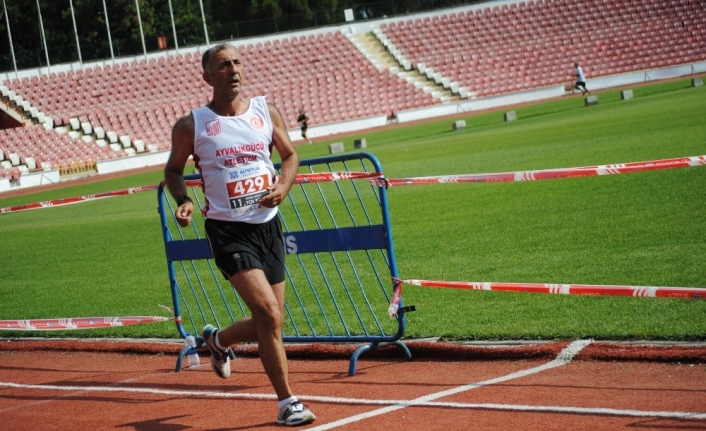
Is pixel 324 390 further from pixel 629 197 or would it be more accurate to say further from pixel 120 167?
pixel 120 167

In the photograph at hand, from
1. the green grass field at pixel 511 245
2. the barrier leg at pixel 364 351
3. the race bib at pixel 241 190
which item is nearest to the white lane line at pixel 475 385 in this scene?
the green grass field at pixel 511 245

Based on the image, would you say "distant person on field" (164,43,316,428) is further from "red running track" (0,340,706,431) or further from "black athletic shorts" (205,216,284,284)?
"red running track" (0,340,706,431)

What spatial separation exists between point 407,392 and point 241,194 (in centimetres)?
186

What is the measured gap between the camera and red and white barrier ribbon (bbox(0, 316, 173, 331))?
10609 millimetres

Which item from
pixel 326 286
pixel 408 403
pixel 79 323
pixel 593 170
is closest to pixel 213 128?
pixel 408 403

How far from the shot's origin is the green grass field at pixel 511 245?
9227mm

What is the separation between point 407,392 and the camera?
731 cm

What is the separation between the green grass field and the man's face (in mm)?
3164

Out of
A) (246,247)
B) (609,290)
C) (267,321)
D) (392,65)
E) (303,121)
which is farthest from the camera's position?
(392,65)

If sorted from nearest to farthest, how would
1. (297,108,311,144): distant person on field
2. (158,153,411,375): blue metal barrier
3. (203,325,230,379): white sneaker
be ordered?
1. (203,325,230,379): white sneaker
2. (158,153,411,375): blue metal barrier
3. (297,108,311,144): distant person on field

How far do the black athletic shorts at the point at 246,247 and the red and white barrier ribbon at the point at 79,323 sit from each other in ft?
11.5

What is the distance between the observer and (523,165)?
2159 cm

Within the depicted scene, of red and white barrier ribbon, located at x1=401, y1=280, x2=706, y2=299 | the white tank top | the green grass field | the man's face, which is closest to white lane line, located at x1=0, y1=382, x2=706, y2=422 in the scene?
red and white barrier ribbon, located at x1=401, y1=280, x2=706, y2=299

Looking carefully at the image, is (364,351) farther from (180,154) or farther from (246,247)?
(180,154)
